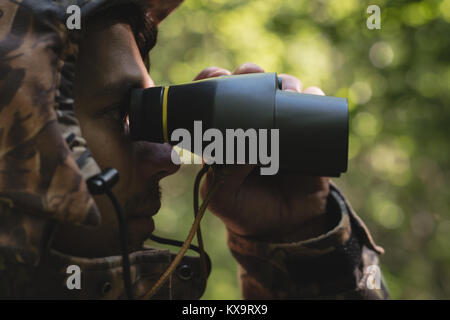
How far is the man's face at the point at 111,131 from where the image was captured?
931 mm

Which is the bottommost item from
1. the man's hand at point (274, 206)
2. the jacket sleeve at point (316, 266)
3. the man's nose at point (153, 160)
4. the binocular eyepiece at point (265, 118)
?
the jacket sleeve at point (316, 266)

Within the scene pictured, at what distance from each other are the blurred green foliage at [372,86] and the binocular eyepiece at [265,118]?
205 cm

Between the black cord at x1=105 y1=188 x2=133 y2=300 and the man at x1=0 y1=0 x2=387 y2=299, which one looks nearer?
the man at x1=0 y1=0 x2=387 y2=299

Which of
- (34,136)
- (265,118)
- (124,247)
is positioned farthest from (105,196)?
(265,118)

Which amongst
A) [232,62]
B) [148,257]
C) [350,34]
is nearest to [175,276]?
[148,257]

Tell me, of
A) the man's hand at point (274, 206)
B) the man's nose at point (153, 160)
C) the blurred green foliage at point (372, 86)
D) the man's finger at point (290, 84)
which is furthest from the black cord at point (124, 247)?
the blurred green foliage at point (372, 86)

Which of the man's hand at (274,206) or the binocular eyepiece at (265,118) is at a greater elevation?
the binocular eyepiece at (265,118)

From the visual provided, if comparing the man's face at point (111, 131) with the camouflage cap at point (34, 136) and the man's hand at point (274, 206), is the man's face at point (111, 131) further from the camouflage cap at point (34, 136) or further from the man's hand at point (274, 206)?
the man's hand at point (274, 206)

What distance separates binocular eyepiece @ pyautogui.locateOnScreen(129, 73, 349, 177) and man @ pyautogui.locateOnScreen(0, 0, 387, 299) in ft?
0.36

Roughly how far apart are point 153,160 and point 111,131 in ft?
0.41

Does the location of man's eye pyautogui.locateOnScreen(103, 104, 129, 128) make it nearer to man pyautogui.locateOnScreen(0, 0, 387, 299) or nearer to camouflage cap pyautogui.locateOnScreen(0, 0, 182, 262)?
man pyautogui.locateOnScreen(0, 0, 387, 299)

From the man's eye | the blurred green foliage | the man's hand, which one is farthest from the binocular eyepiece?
the blurred green foliage

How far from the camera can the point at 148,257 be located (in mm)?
Answer: 1031

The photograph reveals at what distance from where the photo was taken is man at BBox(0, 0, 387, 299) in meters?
0.77
